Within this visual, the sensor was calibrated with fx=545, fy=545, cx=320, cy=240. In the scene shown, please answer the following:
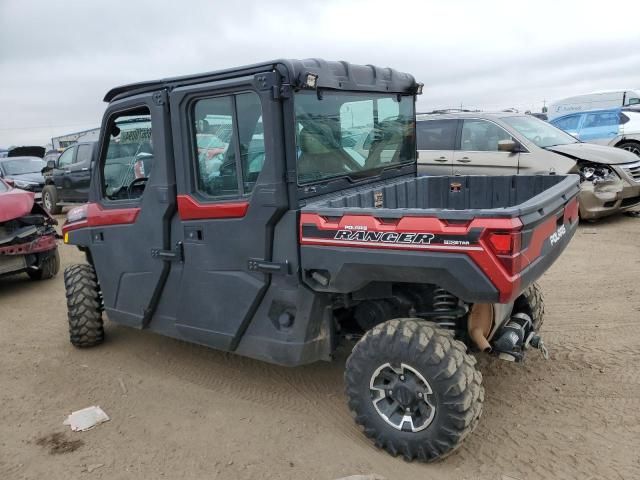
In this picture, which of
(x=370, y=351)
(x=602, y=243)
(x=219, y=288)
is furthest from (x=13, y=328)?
(x=602, y=243)

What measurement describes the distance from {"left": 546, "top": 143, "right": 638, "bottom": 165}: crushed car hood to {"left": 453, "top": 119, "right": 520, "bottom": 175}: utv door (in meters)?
0.71

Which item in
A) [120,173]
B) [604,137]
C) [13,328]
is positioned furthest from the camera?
[604,137]

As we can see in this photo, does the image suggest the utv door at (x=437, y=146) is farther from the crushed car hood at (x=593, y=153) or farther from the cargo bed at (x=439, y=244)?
the cargo bed at (x=439, y=244)

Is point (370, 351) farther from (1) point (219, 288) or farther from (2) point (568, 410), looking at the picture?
(2) point (568, 410)

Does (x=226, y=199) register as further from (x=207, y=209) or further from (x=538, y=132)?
(x=538, y=132)

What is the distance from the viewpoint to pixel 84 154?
45.2 ft

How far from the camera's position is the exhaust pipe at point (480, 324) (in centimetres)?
333

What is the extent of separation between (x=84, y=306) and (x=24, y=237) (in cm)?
256

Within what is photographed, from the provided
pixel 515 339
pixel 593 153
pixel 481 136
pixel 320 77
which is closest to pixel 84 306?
pixel 320 77

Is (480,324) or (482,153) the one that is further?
(482,153)

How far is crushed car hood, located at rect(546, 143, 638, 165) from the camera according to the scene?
8.27 metres

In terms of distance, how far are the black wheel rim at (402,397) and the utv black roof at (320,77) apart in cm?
172

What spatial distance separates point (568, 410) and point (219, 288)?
2351 millimetres

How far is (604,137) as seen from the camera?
44.2 ft
